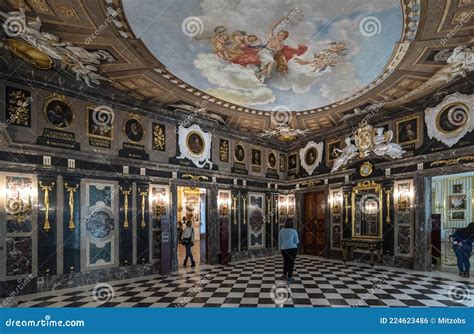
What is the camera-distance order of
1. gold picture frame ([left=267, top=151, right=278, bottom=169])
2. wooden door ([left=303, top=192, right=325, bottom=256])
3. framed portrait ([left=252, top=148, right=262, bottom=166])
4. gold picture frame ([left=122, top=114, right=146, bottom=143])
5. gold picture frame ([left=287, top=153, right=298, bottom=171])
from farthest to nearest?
1. gold picture frame ([left=287, top=153, right=298, bottom=171])
2. gold picture frame ([left=267, top=151, right=278, bottom=169])
3. framed portrait ([left=252, top=148, right=262, bottom=166])
4. wooden door ([left=303, top=192, right=325, bottom=256])
5. gold picture frame ([left=122, top=114, right=146, bottom=143])

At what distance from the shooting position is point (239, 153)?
450 inches

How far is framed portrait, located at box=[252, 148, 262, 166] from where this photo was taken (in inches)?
471

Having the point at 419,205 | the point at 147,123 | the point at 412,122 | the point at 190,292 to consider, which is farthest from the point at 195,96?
the point at 419,205

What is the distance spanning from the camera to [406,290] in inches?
252

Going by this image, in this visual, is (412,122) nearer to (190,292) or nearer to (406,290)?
(406,290)

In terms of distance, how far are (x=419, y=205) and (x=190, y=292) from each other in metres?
7.16

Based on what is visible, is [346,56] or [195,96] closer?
[346,56]

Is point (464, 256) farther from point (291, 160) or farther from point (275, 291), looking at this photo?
point (291, 160)
